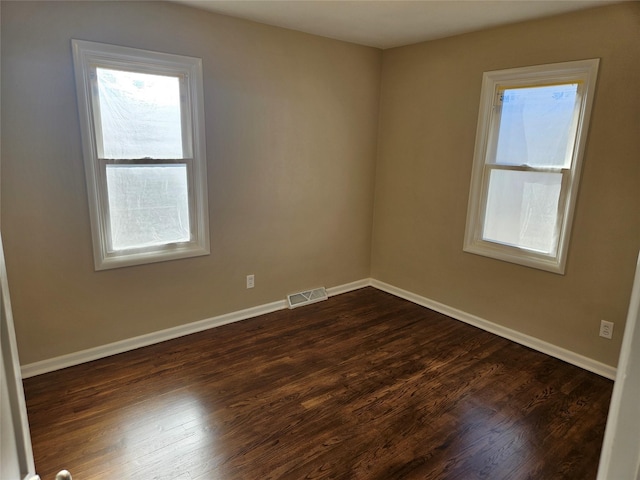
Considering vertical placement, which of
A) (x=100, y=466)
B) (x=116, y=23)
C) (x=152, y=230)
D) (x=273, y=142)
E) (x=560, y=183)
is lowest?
(x=100, y=466)

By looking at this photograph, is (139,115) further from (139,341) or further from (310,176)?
(139,341)

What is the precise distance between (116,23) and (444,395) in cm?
318

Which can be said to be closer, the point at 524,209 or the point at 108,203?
the point at 108,203

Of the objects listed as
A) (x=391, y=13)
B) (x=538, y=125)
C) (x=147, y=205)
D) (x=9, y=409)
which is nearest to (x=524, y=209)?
(x=538, y=125)

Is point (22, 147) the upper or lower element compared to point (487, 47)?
→ lower

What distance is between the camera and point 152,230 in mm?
2967

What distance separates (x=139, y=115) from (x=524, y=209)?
9.81 ft

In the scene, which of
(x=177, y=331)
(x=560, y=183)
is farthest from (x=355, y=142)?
(x=177, y=331)

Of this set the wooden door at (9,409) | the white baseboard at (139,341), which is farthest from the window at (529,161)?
the wooden door at (9,409)

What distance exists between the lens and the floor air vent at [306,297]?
3.82 meters

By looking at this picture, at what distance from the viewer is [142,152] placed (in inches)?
111

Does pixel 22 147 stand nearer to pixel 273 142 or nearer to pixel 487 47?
pixel 273 142

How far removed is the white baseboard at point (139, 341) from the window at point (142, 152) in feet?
1.99

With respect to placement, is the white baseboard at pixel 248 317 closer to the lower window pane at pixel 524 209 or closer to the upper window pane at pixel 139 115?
the lower window pane at pixel 524 209
